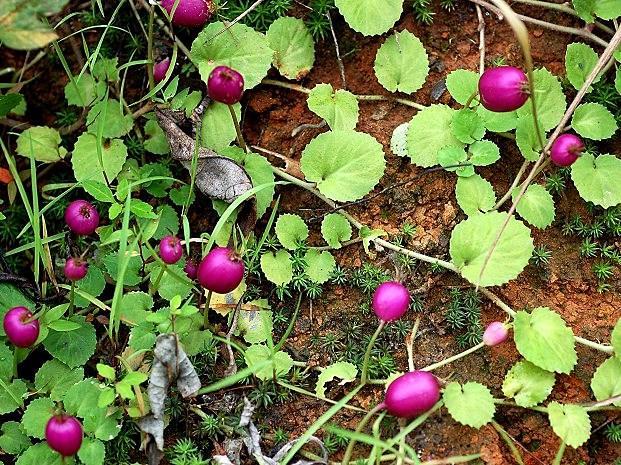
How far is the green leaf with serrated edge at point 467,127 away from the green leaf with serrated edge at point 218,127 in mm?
725

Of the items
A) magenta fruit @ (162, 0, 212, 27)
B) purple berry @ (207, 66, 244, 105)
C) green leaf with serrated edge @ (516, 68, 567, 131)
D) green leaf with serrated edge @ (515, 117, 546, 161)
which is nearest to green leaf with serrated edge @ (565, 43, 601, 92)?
green leaf with serrated edge @ (516, 68, 567, 131)

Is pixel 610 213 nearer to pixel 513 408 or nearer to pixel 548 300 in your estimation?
pixel 548 300

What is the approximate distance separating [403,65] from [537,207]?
640 millimetres

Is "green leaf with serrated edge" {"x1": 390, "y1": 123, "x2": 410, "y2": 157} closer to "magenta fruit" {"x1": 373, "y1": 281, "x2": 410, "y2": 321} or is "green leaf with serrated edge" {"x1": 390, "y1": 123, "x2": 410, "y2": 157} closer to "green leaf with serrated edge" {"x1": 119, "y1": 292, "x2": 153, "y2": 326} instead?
"magenta fruit" {"x1": 373, "y1": 281, "x2": 410, "y2": 321}

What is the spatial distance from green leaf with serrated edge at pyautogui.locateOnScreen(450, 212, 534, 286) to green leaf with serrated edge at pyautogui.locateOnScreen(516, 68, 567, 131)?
38 cm

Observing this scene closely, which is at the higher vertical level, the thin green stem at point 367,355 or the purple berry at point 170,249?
the purple berry at point 170,249

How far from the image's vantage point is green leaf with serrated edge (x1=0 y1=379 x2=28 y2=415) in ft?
7.25

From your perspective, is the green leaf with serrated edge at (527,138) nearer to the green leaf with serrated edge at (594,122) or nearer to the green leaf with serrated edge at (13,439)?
the green leaf with serrated edge at (594,122)

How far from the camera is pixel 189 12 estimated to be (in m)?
2.51

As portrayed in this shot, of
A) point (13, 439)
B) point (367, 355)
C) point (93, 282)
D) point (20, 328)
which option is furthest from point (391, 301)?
point (13, 439)

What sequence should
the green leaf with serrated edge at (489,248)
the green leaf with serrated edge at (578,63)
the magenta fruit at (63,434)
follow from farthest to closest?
the green leaf with serrated edge at (578,63), the green leaf with serrated edge at (489,248), the magenta fruit at (63,434)

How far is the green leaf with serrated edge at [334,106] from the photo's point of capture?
2.51 m

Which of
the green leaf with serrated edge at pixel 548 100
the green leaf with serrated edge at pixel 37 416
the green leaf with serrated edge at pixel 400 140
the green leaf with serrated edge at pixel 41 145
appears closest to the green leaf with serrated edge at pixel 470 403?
the green leaf with serrated edge at pixel 400 140

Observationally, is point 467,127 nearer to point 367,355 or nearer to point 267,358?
point 367,355
